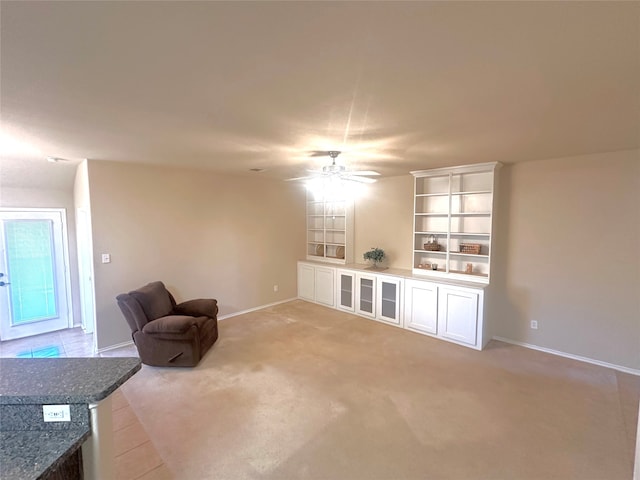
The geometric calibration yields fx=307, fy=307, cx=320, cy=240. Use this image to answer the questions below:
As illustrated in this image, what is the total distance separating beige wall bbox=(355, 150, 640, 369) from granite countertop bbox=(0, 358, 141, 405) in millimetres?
4482

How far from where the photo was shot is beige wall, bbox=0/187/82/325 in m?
4.55

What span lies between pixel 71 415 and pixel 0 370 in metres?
0.52

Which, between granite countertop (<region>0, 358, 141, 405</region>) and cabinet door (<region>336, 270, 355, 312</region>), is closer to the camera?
granite countertop (<region>0, 358, 141, 405</region>)

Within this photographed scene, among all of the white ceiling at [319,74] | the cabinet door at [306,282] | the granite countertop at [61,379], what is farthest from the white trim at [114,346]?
the cabinet door at [306,282]

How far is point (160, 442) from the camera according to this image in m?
2.41

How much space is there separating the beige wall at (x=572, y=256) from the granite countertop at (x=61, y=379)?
4.48 meters

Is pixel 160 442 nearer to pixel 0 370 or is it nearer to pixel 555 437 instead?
pixel 0 370

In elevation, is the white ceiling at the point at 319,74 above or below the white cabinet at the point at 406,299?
above

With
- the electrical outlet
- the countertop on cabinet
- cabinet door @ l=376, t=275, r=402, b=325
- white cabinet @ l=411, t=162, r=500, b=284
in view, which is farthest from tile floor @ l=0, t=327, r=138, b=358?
white cabinet @ l=411, t=162, r=500, b=284

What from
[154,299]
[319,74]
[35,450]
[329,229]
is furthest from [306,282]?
[35,450]

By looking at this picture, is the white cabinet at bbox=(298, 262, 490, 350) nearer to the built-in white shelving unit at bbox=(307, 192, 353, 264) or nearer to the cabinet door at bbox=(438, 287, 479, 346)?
the cabinet door at bbox=(438, 287, 479, 346)

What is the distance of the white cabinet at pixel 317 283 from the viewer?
5.87 m

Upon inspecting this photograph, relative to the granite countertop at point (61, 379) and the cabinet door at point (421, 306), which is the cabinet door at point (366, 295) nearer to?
the cabinet door at point (421, 306)

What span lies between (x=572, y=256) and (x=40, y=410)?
4.98 m
